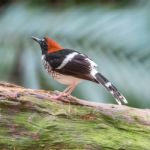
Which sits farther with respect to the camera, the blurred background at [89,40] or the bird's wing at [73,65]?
the blurred background at [89,40]

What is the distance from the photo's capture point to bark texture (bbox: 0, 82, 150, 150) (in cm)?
301

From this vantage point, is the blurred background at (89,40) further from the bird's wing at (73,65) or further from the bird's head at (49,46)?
the bird's wing at (73,65)

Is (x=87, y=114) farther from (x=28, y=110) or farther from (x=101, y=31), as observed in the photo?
(x=101, y=31)

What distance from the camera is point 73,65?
3178 millimetres

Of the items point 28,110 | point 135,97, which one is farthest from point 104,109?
point 135,97

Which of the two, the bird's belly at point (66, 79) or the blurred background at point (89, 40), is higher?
the blurred background at point (89, 40)

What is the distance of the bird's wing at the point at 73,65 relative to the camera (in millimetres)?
3166

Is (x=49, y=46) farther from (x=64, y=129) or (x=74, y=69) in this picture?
(x=64, y=129)

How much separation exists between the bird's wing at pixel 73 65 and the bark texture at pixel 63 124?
0.46ft

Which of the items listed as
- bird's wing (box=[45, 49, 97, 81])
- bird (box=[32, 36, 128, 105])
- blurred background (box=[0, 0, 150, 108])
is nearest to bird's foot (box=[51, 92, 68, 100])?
bird (box=[32, 36, 128, 105])

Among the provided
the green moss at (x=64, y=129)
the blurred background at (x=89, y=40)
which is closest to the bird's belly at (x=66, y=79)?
the green moss at (x=64, y=129)

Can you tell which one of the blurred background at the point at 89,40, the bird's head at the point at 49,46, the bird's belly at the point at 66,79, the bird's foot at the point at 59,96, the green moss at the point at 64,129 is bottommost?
the green moss at the point at 64,129

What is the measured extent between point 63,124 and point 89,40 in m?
1.38

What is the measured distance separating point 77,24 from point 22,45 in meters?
0.36
